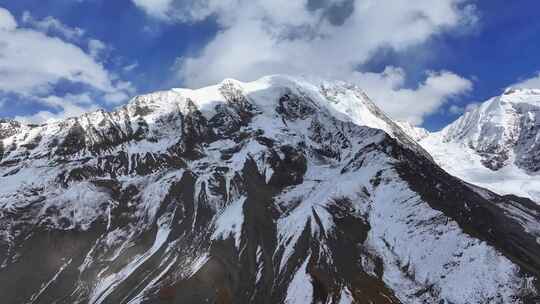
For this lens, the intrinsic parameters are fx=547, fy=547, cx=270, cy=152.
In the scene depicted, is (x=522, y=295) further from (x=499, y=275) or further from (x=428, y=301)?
(x=428, y=301)

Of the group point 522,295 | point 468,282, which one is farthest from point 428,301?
point 522,295

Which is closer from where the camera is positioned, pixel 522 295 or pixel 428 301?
pixel 522 295

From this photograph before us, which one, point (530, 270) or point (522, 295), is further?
point (530, 270)

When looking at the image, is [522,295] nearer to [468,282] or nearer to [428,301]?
[468,282]

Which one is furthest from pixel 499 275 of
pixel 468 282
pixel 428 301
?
pixel 428 301

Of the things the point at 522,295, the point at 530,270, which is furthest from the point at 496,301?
the point at 530,270

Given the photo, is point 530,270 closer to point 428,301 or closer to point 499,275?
point 499,275

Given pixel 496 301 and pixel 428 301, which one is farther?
pixel 428 301
